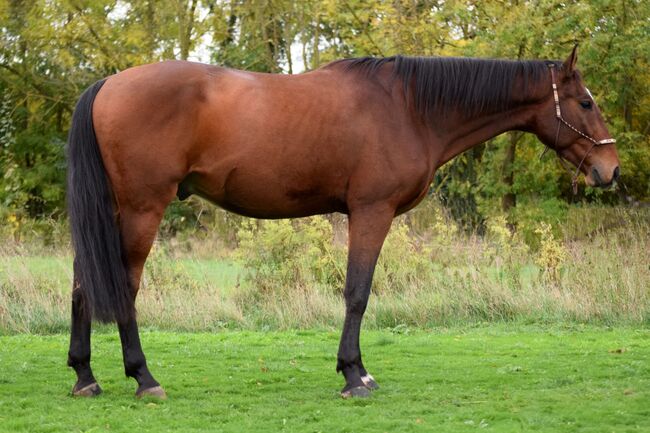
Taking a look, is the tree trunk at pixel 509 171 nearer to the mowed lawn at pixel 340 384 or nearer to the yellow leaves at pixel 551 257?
the yellow leaves at pixel 551 257

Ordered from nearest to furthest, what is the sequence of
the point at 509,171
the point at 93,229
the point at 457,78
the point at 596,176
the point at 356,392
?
the point at 93,229 < the point at 356,392 < the point at 457,78 < the point at 596,176 < the point at 509,171

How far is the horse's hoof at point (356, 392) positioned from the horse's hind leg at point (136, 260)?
3.93 ft

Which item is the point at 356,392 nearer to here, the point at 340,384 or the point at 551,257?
the point at 340,384

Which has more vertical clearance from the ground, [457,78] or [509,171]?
[509,171]

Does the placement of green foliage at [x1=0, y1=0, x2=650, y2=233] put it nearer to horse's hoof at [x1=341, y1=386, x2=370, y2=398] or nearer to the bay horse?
the bay horse

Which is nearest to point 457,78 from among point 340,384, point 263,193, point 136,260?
point 263,193

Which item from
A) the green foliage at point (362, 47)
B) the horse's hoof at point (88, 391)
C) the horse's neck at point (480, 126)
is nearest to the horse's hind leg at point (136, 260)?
the horse's hoof at point (88, 391)

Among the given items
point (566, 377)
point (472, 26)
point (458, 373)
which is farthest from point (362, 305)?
point (472, 26)

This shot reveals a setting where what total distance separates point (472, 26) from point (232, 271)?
9.70 metres

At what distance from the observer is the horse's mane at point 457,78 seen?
6.57m

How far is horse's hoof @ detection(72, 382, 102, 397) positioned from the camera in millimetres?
6141

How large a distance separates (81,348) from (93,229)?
847 millimetres

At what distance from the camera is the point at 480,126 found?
6.77 m

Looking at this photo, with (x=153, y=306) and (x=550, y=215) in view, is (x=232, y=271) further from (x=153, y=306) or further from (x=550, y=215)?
(x=550, y=215)
